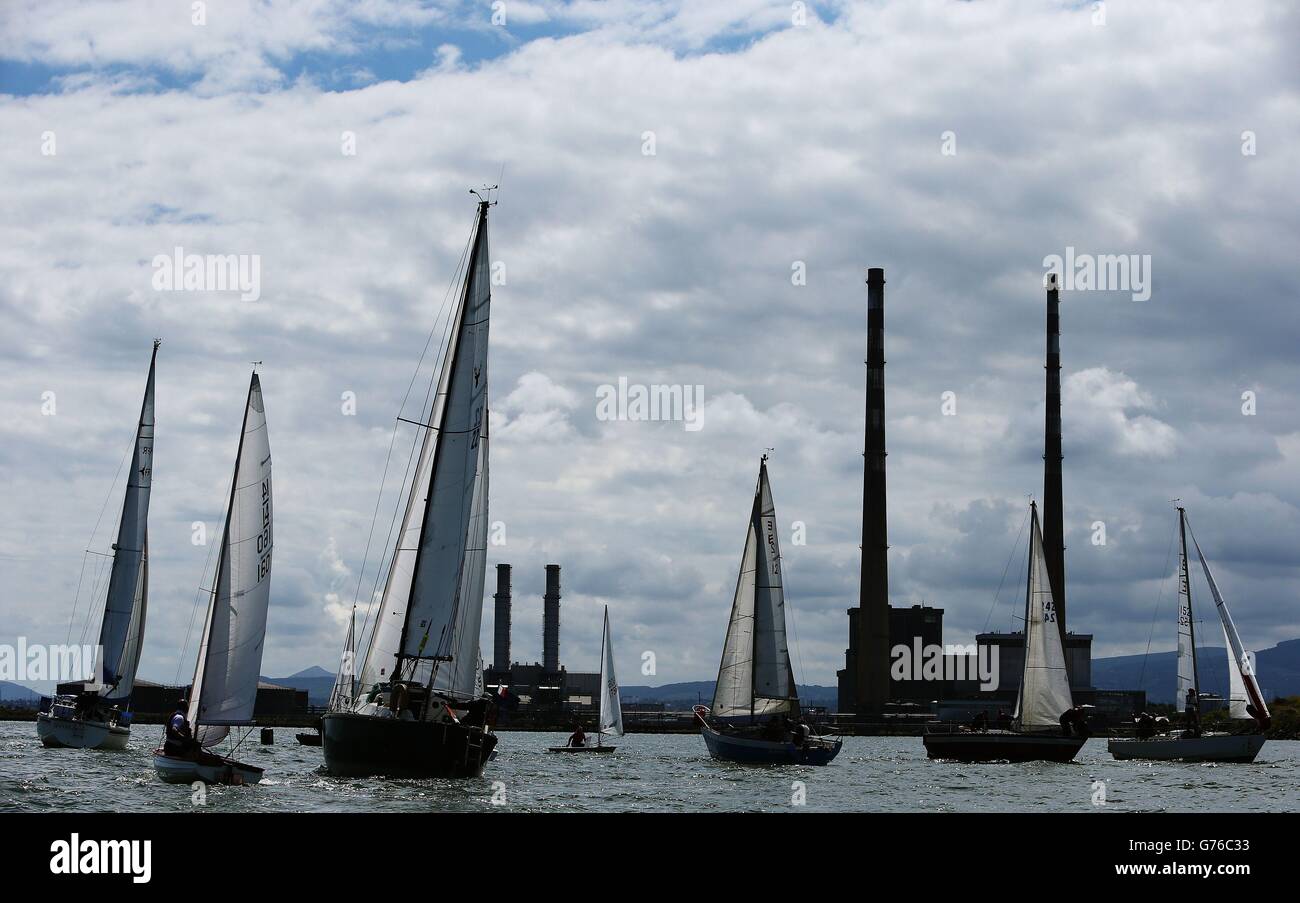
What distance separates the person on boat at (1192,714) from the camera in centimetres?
6600

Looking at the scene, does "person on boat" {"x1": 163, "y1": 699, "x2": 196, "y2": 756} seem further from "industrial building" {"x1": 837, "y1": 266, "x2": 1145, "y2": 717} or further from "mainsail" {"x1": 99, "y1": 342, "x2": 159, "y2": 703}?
"industrial building" {"x1": 837, "y1": 266, "x2": 1145, "y2": 717}

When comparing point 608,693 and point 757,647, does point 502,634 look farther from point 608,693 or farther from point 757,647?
point 757,647

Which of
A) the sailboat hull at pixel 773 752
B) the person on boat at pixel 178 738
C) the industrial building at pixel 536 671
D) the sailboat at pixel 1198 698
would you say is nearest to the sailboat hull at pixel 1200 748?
the sailboat at pixel 1198 698

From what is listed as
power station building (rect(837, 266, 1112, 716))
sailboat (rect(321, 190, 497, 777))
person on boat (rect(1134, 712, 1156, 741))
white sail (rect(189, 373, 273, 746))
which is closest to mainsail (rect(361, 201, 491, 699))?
sailboat (rect(321, 190, 497, 777))

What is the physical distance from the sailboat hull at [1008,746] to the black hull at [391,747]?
113 ft

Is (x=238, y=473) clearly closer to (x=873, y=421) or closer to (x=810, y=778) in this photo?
(x=810, y=778)

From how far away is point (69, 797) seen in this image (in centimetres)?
2997

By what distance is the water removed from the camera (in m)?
30.2

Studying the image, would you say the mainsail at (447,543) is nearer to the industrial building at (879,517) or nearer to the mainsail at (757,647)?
the mainsail at (757,647)

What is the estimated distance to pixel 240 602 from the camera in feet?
112

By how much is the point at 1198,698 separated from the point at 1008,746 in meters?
12.6

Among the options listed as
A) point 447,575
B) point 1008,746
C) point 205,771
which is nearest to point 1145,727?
point 1008,746

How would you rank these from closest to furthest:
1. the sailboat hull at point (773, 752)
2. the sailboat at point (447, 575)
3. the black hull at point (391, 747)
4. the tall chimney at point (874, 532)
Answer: the black hull at point (391, 747) < the sailboat at point (447, 575) < the sailboat hull at point (773, 752) < the tall chimney at point (874, 532)
